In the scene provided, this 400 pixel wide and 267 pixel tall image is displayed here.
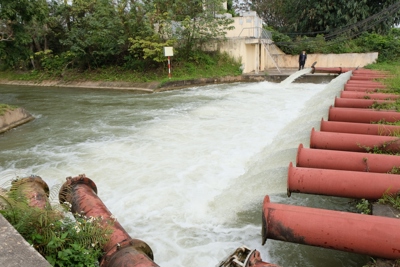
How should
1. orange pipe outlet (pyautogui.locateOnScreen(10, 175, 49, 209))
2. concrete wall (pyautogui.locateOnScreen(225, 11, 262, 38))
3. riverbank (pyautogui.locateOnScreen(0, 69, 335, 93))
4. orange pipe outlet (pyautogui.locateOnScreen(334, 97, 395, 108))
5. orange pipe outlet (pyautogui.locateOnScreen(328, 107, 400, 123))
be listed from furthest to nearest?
concrete wall (pyautogui.locateOnScreen(225, 11, 262, 38)) < riverbank (pyautogui.locateOnScreen(0, 69, 335, 93)) < orange pipe outlet (pyautogui.locateOnScreen(334, 97, 395, 108)) < orange pipe outlet (pyautogui.locateOnScreen(328, 107, 400, 123)) < orange pipe outlet (pyautogui.locateOnScreen(10, 175, 49, 209))

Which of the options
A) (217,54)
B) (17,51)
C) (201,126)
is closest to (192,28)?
(217,54)

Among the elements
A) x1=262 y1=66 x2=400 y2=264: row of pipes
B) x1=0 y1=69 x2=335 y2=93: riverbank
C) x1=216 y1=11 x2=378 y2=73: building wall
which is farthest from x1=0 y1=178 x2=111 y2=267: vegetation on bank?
x1=216 y1=11 x2=378 y2=73: building wall

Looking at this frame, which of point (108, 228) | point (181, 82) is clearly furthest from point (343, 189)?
point (181, 82)

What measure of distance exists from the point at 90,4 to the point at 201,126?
18.9m

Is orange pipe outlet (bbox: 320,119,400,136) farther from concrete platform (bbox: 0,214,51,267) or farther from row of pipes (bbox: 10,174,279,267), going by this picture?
concrete platform (bbox: 0,214,51,267)

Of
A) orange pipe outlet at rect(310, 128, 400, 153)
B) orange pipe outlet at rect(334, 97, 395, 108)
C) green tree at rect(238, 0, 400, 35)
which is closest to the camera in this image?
orange pipe outlet at rect(310, 128, 400, 153)

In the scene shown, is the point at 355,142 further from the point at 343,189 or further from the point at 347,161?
the point at 343,189

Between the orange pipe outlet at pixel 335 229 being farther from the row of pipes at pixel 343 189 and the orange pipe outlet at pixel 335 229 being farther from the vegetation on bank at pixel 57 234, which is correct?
the vegetation on bank at pixel 57 234

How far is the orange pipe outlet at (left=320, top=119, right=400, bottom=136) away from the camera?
4.93 metres

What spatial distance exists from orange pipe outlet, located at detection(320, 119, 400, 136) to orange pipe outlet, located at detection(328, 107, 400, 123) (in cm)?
65

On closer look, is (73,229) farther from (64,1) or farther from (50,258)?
(64,1)

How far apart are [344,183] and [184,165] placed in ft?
11.7

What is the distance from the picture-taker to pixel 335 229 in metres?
2.59

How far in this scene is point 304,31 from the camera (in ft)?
91.0
